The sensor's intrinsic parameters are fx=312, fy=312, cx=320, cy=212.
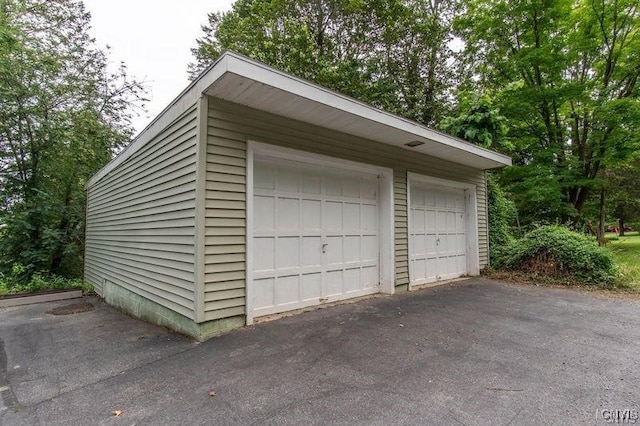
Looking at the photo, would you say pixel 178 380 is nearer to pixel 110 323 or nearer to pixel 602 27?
pixel 110 323

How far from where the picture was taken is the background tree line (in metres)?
8.32

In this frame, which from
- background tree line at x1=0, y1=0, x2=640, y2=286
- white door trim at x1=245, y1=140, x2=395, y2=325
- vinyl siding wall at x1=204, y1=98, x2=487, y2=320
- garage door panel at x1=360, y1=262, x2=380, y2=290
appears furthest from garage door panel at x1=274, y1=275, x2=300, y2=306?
background tree line at x1=0, y1=0, x2=640, y2=286

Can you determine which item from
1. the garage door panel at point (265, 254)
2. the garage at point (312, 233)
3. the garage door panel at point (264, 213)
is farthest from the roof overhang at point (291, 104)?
the garage door panel at point (265, 254)

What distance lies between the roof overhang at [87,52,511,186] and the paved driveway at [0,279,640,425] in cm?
260

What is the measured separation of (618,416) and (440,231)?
4.86 meters

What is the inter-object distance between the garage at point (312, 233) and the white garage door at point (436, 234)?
3.34 ft

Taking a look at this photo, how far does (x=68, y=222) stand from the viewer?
9.08 meters

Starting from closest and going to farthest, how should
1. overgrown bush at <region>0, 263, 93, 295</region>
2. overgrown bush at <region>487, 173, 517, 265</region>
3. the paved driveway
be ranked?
1. the paved driveway
2. overgrown bush at <region>0, 263, 93, 295</region>
3. overgrown bush at <region>487, 173, 517, 265</region>

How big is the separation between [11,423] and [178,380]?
38.9 inches

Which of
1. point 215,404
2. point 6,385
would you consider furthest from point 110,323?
point 215,404

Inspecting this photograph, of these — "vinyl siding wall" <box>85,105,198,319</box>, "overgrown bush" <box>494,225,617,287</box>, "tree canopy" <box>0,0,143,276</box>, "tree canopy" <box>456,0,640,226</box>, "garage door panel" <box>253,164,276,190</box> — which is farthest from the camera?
"tree canopy" <box>456,0,640,226</box>

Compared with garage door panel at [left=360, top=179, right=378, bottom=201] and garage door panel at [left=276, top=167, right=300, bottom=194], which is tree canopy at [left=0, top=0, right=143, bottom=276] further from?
garage door panel at [left=360, top=179, right=378, bottom=201]

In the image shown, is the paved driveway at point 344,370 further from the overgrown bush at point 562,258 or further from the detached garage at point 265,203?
the overgrown bush at point 562,258

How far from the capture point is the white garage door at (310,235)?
407 centimetres
